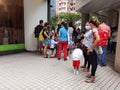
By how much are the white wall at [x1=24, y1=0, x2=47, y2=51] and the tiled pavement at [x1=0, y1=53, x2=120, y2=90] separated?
11.0 feet

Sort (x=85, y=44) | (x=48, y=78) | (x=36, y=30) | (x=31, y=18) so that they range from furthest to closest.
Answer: (x=31, y=18) → (x=36, y=30) → (x=85, y=44) → (x=48, y=78)

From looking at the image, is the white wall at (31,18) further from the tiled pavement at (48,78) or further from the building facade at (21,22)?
the tiled pavement at (48,78)

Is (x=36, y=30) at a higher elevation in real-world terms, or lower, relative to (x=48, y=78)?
higher

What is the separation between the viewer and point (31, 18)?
10898 millimetres

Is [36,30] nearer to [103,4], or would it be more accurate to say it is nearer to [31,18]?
[31,18]

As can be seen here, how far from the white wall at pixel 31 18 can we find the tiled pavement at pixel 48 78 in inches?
131

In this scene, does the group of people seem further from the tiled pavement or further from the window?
the window

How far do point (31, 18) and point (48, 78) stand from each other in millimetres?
5676

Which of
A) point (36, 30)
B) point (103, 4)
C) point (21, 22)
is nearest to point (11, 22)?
point (21, 22)

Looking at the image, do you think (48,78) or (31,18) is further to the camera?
(31,18)

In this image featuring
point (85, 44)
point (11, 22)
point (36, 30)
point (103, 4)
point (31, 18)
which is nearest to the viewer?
point (85, 44)

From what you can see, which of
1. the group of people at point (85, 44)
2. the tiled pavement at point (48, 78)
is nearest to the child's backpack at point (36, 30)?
the group of people at point (85, 44)

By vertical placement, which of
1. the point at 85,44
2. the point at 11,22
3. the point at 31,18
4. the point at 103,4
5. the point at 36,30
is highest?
the point at 103,4

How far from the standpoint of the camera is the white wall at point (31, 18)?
1084cm
